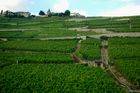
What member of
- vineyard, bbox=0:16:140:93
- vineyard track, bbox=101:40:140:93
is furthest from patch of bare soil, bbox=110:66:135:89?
vineyard, bbox=0:16:140:93

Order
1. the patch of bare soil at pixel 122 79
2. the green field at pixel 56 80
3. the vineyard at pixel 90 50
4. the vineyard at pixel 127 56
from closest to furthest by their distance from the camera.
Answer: the green field at pixel 56 80 → the patch of bare soil at pixel 122 79 → the vineyard at pixel 127 56 → the vineyard at pixel 90 50

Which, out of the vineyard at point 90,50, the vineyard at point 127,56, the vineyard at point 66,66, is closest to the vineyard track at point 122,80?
the vineyard at point 66,66

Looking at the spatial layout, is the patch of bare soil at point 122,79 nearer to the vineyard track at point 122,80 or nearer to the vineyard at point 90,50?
the vineyard track at point 122,80

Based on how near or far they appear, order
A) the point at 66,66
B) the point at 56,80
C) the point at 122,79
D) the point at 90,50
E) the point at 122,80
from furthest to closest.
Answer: the point at 90,50 < the point at 66,66 < the point at 122,79 < the point at 122,80 < the point at 56,80

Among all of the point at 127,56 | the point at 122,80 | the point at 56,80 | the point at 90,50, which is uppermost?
the point at 90,50

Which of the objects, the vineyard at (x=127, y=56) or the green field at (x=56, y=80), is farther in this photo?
the vineyard at (x=127, y=56)

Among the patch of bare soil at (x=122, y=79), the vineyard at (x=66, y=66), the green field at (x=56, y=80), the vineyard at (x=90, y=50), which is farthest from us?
the vineyard at (x=90, y=50)

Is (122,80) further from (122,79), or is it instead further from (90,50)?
(90,50)

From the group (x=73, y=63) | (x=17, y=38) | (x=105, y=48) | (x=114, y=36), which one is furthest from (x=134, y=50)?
(x=17, y=38)

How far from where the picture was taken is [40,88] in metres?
33.2

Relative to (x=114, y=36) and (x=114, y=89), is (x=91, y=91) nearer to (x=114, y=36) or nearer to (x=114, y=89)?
(x=114, y=89)

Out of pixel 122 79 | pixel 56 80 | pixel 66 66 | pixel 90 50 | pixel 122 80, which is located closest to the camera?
pixel 56 80

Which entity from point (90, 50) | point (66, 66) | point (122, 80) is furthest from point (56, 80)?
point (90, 50)

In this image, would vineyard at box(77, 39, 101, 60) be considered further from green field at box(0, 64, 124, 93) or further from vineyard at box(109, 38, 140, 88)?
green field at box(0, 64, 124, 93)
